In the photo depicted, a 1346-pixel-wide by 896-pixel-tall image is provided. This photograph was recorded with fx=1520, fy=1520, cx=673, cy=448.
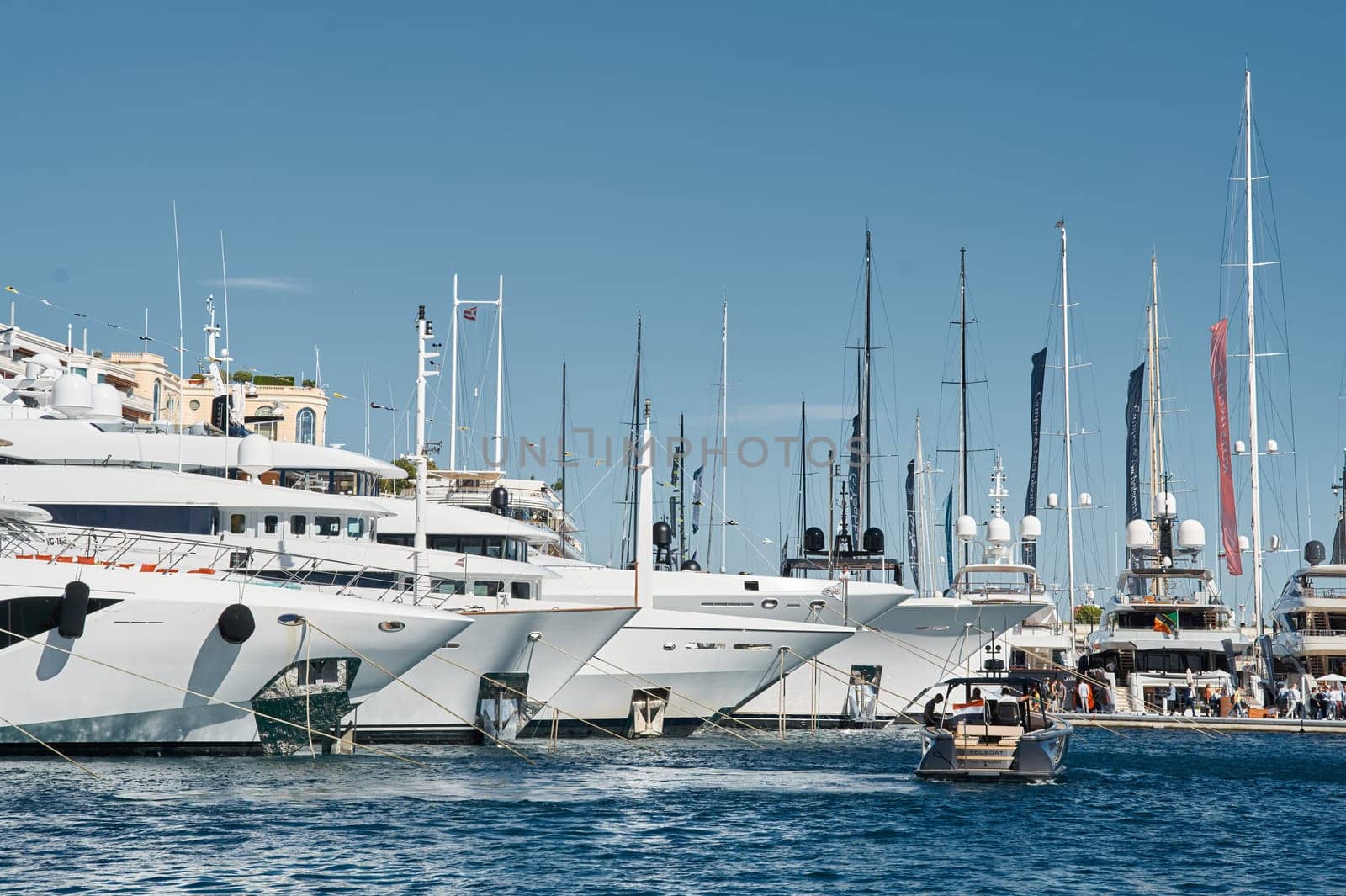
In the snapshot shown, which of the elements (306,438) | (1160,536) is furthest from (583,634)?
(306,438)

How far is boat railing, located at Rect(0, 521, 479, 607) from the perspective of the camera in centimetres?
3078

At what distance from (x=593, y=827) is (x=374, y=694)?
36.0 feet

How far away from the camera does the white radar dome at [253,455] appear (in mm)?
40281

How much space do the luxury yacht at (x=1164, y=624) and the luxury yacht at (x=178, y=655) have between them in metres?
39.5

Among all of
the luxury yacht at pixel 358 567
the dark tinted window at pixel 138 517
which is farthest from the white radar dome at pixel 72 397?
the dark tinted window at pixel 138 517

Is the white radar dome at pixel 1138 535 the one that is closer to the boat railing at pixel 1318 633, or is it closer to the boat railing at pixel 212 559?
the boat railing at pixel 1318 633

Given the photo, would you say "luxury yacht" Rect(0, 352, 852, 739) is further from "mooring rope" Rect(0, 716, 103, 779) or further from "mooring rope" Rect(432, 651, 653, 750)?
"mooring rope" Rect(0, 716, 103, 779)

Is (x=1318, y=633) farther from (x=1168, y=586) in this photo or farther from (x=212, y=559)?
(x=212, y=559)

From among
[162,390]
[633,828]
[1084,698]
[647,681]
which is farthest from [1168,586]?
[162,390]

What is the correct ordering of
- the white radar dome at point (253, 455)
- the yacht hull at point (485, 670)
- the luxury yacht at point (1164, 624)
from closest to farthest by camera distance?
the yacht hull at point (485, 670), the white radar dome at point (253, 455), the luxury yacht at point (1164, 624)

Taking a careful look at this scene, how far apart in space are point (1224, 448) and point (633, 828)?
46.1 meters

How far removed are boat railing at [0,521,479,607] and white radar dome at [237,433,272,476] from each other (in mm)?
5007

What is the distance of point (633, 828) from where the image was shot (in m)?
23.9

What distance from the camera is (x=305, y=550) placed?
121 feet
